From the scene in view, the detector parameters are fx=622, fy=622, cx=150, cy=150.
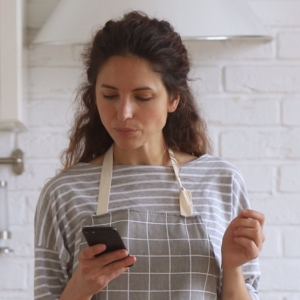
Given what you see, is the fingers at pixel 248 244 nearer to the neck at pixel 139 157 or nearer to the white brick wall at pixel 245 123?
the neck at pixel 139 157

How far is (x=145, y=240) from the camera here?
41.9 inches

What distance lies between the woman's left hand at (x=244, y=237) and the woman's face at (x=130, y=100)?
0.21m

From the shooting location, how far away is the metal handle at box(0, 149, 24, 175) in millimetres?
1501

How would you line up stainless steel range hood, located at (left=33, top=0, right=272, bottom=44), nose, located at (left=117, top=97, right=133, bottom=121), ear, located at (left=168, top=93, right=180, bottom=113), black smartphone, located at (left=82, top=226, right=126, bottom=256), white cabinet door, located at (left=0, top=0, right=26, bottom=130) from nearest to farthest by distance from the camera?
black smartphone, located at (left=82, top=226, right=126, bottom=256), nose, located at (left=117, top=97, right=133, bottom=121), ear, located at (left=168, top=93, right=180, bottom=113), stainless steel range hood, located at (left=33, top=0, right=272, bottom=44), white cabinet door, located at (left=0, top=0, right=26, bottom=130)

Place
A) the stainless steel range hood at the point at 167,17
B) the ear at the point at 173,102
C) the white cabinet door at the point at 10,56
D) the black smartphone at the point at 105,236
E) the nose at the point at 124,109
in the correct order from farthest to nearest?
the white cabinet door at the point at 10,56 < the stainless steel range hood at the point at 167,17 < the ear at the point at 173,102 < the nose at the point at 124,109 < the black smartphone at the point at 105,236

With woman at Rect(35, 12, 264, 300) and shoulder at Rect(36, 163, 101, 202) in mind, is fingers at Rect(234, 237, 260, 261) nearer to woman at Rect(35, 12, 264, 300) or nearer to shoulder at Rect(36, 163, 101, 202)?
woman at Rect(35, 12, 264, 300)

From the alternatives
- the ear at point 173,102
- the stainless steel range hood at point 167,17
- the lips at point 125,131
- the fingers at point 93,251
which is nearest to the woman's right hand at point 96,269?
the fingers at point 93,251

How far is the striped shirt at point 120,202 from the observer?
1096 mm

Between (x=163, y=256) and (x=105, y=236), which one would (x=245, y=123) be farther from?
(x=105, y=236)

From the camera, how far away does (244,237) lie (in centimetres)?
100

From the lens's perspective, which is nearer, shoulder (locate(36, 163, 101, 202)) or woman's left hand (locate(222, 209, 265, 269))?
woman's left hand (locate(222, 209, 265, 269))

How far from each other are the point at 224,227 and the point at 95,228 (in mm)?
313

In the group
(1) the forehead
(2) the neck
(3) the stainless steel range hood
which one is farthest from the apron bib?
(3) the stainless steel range hood

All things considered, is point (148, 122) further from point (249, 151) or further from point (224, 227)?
point (249, 151)
